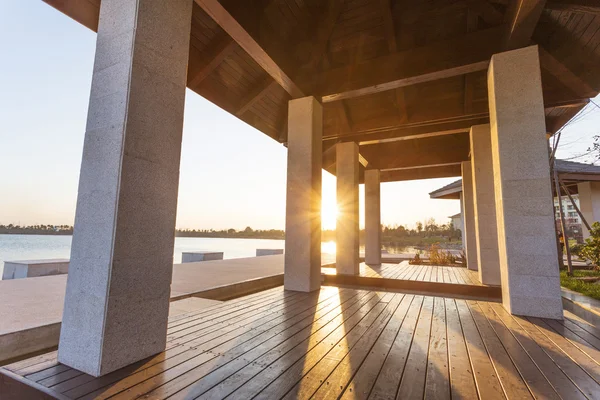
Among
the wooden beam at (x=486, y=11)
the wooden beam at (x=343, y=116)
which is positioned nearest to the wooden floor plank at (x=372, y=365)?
the wooden beam at (x=486, y=11)

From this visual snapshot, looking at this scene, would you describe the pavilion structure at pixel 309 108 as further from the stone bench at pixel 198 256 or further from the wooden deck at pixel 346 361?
the stone bench at pixel 198 256

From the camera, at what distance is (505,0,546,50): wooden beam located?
10.1ft

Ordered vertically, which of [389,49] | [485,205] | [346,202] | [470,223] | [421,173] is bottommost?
[470,223]

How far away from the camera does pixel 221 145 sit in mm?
8219

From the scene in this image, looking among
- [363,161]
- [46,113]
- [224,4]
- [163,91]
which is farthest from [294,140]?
[46,113]

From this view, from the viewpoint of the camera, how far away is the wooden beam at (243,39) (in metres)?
3.09

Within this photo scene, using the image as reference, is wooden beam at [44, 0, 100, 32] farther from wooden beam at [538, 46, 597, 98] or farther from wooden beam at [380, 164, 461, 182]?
wooden beam at [380, 164, 461, 182]

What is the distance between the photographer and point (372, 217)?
920cm

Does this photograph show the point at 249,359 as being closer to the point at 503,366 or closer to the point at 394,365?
the point at 394,365

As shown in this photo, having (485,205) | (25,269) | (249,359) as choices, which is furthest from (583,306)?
(25,269)

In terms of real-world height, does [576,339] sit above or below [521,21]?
below

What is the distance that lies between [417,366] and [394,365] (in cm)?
16

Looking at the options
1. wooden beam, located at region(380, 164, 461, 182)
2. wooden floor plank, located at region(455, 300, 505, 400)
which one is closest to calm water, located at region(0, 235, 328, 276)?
wooden floor plank, located at region(455, 300, 505, 400)

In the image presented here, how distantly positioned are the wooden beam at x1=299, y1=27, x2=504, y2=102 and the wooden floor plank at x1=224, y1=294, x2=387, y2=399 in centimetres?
368
